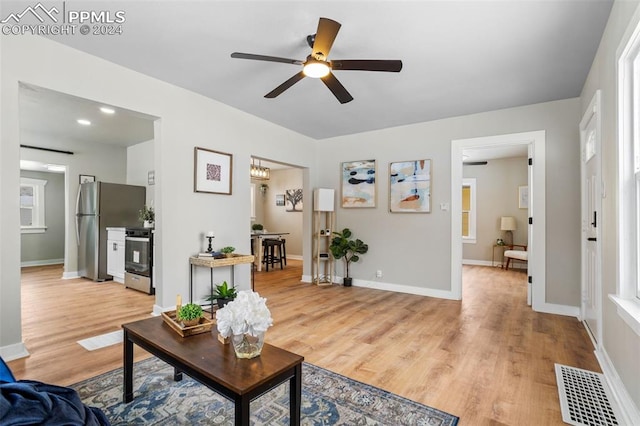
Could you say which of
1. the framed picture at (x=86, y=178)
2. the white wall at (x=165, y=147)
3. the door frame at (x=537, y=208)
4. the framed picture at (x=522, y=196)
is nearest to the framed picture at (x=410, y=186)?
the door frame at (x=537, y=208)

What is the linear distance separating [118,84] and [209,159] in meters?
1.19

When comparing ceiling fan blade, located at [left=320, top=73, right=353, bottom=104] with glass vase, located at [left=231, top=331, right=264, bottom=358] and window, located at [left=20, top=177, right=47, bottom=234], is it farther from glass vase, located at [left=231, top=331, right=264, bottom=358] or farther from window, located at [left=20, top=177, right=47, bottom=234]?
window, located at [left=20, top=177, right=47, bottom=234]

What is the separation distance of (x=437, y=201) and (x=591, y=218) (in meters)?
1.79

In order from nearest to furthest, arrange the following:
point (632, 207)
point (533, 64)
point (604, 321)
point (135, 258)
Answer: point (632, 207) → point (604, 321) → point (533, 64) → point (135, 258)

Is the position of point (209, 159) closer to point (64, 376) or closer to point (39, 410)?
point (64, 376)

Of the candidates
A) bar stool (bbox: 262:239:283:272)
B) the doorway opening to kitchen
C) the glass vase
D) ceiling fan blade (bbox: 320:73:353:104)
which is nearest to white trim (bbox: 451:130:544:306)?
ceiling fan blade (bbox: 320:73:353:104)

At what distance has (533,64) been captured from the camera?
2.91 m

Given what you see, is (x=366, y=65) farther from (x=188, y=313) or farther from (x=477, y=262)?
(x=477, y=262)

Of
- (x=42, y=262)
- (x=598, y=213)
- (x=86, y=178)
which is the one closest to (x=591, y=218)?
(x=598, y=213)

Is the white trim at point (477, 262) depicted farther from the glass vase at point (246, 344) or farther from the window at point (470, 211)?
the glass vase at point (246, 344)

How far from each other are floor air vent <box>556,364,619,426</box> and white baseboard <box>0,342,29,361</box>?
12.5ft

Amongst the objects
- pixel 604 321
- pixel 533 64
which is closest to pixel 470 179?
pixel 533 64

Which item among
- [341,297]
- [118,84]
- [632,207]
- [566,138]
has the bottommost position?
[341,297]

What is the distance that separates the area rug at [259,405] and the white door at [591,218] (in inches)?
79.4
